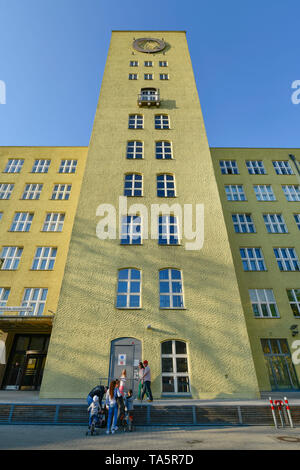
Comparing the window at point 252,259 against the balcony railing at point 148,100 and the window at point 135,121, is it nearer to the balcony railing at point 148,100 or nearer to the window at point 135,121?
the window at point 135,121

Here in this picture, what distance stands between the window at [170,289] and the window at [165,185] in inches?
241

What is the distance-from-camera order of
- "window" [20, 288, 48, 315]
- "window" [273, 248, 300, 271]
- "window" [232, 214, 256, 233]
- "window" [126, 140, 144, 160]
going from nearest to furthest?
"window" [20, 288, 48, 315]
"window" [273, 248, 300, 271]
"window" [126, 140, 144, 160]
"window" [232, 214, 256, 233]

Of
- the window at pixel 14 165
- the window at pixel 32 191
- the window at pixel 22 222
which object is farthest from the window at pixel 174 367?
the window at pixel 14 165

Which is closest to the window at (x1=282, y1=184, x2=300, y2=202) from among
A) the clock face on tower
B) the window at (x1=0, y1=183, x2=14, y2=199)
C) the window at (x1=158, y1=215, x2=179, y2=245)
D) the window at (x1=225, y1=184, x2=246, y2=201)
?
the window at (x1=225, y1=184, x2=246, y2=201)

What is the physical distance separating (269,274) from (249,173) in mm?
10619

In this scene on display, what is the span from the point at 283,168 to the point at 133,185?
53.0ft

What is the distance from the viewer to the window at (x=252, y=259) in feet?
63.9

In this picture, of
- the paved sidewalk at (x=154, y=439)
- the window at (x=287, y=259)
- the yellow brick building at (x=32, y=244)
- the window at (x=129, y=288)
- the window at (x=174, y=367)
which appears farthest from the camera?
the window at (x=287, y=259)

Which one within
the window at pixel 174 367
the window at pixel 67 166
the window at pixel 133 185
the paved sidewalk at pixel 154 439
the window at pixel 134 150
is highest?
the window at pixel 67 166

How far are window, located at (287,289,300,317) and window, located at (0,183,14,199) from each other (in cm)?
2448

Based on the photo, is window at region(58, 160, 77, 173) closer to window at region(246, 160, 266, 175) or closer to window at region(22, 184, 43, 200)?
window at region(22, 184, 43, 200)

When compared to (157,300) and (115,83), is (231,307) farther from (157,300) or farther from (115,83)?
(115,83)

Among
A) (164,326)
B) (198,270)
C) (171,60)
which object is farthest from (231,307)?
(171,60)

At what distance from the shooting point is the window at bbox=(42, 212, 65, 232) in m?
20.3
